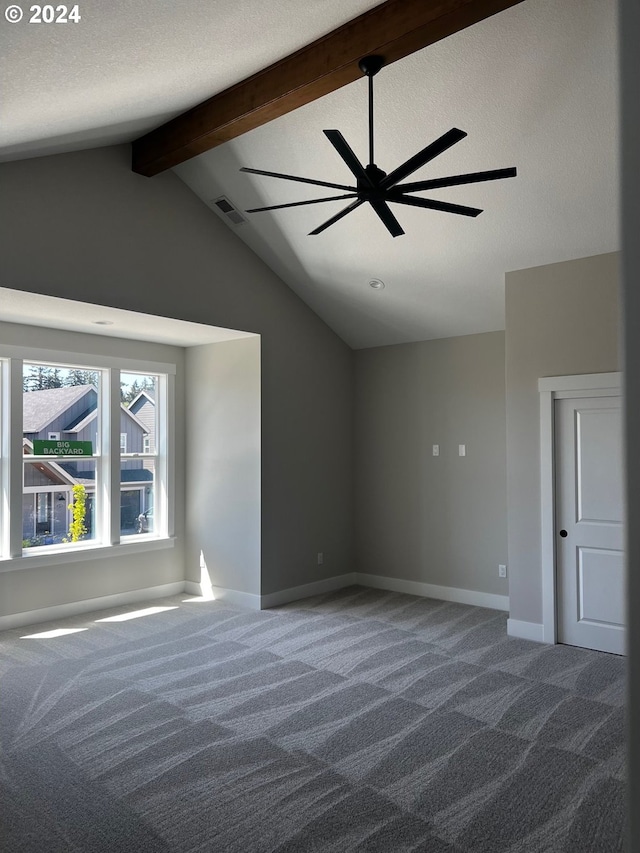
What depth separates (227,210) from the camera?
5.72m

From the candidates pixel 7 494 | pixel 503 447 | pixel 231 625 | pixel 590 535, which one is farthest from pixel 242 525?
pixel 590 535

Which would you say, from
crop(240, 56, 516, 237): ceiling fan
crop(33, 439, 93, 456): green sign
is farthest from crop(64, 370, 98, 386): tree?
crop(240, 56, 516, 237): ceiling fan

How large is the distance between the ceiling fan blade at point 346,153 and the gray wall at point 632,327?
93.1 inches

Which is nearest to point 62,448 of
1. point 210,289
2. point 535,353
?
point 210,289

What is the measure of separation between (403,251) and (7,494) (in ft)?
13.1

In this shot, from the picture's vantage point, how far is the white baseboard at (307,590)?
248 inches

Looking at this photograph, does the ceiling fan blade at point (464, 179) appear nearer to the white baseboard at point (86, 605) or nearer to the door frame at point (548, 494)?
the door frame at point (548, 494)

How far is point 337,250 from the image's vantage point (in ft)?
18.9

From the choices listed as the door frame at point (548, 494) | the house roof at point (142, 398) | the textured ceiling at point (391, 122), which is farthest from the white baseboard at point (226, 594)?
the textured ceiling at point (391, 122)

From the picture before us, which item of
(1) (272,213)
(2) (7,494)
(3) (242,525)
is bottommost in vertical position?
(3) (242,525)

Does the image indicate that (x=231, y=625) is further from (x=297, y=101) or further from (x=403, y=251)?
(x=297, y=101)

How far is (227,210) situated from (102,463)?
2702mm

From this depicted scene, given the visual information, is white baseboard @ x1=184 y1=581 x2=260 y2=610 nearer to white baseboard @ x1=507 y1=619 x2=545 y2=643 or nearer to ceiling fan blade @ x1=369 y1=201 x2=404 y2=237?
white baseboard @ x1=507 y1=619 x2=545 y2=643

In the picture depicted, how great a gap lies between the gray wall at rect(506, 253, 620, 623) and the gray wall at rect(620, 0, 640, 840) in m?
4.50
